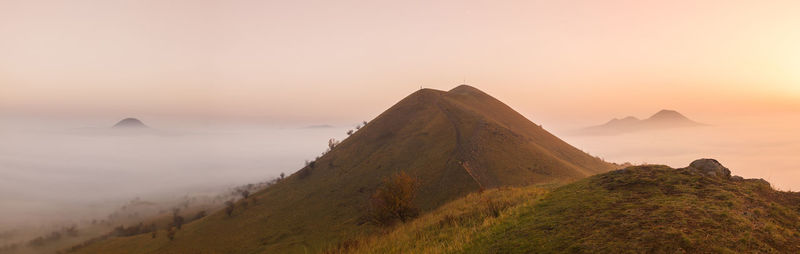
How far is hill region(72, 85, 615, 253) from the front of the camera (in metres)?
48.9

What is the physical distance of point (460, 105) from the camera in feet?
300

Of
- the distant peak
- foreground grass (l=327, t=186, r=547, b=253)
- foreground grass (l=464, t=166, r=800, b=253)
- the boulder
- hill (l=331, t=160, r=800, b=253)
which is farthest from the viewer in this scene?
the distant peak

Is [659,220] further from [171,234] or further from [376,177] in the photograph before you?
[171,234]

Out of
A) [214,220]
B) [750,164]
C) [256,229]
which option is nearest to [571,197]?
[256,229]

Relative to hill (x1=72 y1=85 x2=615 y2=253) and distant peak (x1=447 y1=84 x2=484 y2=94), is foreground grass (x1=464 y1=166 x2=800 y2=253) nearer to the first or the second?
hill (x1=72 y1=85 x2=615 y2=253)

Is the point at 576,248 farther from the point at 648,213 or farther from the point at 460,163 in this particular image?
the point at 460,163

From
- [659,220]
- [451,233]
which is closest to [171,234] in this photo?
[451,233]

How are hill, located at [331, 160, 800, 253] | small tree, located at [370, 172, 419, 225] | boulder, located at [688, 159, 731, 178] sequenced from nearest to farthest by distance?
hill, located at [331, 160, 800, 253] → boulder, located at [688, 159, 731, 178] → small tree, located at [370, 172, 419, 225]

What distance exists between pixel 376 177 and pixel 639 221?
54913 mm

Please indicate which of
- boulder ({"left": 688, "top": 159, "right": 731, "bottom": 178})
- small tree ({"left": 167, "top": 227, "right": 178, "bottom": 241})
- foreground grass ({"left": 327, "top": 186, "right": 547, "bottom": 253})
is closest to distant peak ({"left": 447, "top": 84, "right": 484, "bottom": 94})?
small tree ({"left": 167, "top": 227, "right": 178, "bottom": 241})

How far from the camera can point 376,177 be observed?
211ft

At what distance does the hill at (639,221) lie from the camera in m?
9.86

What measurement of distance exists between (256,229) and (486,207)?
167ft

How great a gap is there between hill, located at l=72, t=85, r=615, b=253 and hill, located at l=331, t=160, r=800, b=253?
20.0 metres
